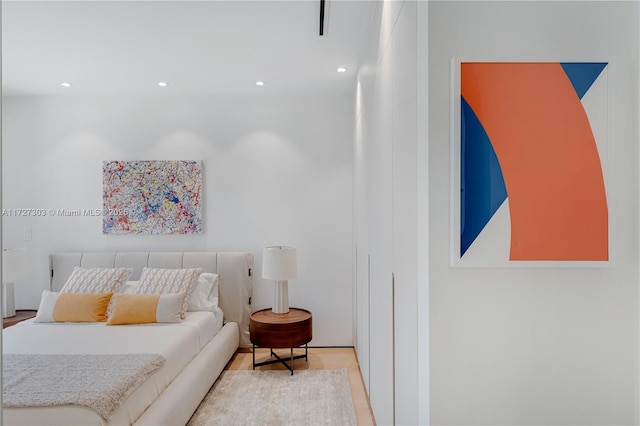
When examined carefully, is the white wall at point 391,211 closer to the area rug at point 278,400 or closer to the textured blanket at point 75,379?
the area rug at point 278,400

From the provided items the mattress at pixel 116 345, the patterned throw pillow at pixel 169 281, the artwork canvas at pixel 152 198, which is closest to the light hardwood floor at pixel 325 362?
the mattress at pixel 116 345

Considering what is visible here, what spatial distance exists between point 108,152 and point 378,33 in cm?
307

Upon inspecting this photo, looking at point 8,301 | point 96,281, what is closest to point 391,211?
point 96,281

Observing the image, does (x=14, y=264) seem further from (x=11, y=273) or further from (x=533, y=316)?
(x=533, y=316)

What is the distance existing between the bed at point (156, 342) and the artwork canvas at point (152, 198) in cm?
28

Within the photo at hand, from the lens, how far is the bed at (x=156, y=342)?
204cm

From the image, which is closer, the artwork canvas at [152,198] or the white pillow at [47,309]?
the white pillow at [47,309]

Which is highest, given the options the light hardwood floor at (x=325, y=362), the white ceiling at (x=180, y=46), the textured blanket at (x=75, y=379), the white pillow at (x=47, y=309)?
the white ceiling at (x=180, y=46)

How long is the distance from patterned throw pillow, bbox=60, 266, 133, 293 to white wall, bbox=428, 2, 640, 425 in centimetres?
301

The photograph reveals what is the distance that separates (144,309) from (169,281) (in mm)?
→ 388

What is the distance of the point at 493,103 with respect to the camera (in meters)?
1.30

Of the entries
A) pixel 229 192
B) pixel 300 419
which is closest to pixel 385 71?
pixel 300 419

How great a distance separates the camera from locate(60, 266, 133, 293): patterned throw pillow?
344cm

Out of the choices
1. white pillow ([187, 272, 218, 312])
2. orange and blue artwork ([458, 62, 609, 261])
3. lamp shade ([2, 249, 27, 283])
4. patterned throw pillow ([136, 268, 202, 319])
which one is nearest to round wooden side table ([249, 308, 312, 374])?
white pillow ([187, 272, 218, 312])
